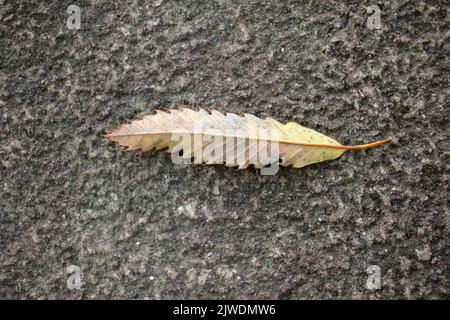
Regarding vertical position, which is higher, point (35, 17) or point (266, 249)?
point (35, 17)

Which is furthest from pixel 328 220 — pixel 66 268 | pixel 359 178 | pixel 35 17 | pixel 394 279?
pixel 35 17

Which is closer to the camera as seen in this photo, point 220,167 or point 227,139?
point 227,139

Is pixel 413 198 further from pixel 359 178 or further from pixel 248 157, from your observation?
pixel 248 157
